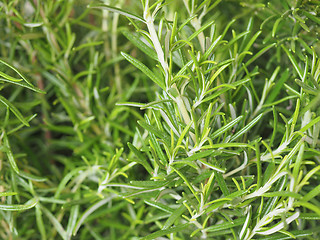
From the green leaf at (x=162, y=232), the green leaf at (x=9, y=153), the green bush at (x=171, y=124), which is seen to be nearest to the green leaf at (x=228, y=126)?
the green bush at (x=171, y=124)

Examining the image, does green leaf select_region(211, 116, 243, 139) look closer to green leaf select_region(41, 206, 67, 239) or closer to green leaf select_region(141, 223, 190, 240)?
green leaf select_region(141, 223, 190, 240)

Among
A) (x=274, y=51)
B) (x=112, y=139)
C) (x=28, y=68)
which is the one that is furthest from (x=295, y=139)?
(x=28, y=68)

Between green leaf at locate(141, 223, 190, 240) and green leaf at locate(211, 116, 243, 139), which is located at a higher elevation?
green leaf at locate(211, 116, 243, 139)

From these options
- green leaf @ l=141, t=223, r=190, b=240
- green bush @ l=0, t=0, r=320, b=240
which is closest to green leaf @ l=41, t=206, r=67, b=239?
green bush @ l=0, t=0, r=320, b=240

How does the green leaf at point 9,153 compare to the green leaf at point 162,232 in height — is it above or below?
above

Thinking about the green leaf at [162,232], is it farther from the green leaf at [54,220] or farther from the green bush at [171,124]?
the green leaf at [54,220]

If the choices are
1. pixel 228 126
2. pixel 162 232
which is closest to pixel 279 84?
pixel 228 126

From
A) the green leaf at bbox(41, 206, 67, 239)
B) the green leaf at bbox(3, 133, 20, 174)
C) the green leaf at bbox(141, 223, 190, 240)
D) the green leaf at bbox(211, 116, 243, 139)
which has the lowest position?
the green leaf at bbox(41, 206, 67, 239)

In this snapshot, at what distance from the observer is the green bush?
0.37 metres

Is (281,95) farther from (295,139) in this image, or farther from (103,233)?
(103,233)

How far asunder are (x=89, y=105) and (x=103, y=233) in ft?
0.77

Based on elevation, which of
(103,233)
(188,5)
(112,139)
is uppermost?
(188,5)

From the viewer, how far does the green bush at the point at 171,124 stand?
1.20 ft

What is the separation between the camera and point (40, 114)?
642 millimetres
